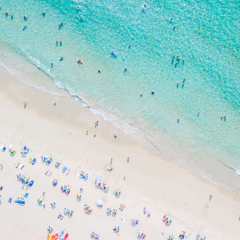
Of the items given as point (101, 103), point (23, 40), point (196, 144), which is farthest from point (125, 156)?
point (23, 40)

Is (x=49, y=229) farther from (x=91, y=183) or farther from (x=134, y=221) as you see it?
(x=134, y=221)

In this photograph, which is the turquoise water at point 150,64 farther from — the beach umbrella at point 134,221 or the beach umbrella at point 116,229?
the beach umbrella at point 116,229

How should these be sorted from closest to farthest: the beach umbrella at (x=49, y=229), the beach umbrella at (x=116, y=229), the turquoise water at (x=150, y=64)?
the beach umbrella at (x=49, y=229) < the beach umbrella at (x=116, y=229) < the turquoise water at (x=150, y=64)

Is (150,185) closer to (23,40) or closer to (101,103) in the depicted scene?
(101,103)

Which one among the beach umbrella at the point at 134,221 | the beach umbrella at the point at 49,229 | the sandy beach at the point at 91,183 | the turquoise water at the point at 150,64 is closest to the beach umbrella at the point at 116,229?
the sandy beach at the point at 91,183

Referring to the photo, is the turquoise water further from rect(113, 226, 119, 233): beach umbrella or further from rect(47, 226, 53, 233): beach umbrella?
rect(47, 226, 53, 233): beach umbrella

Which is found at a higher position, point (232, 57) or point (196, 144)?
point (232, 57)
